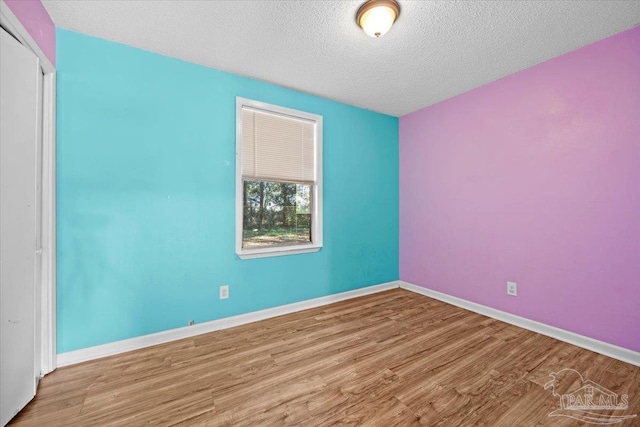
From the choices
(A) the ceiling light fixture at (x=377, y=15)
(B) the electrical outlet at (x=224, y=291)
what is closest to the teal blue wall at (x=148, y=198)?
(B) the electrical outlet at (x=224, y=291)

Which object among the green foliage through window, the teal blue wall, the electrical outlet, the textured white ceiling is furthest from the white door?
the green foliage through window

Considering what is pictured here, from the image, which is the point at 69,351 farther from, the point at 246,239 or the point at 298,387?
the point at 298,387

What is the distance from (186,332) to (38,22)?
8.69 feet

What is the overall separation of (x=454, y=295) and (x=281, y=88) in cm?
336

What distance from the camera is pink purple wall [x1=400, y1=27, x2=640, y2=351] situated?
2.07 meters

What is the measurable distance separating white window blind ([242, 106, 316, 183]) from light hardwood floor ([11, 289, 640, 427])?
1.70 meters

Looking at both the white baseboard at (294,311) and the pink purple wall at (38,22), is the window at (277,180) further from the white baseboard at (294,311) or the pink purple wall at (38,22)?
the pink purple wall at (38,22)

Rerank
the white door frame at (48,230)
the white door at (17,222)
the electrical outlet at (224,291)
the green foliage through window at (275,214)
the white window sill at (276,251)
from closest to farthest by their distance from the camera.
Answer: the white door at (17,222), the white door frame at (48,230), the electrical outlet at (224,291), the white window sill at (276,251), the green foliage through window at (275,214)

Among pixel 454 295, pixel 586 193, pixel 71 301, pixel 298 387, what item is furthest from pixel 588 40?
pixel 71 301

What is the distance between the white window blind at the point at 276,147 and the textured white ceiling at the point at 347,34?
46 cm

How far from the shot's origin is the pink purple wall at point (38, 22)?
154 cm

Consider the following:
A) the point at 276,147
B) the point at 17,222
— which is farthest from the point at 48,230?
the point at 276,147

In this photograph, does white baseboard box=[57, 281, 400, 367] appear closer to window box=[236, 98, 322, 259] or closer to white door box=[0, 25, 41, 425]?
white door box=[0, 25, 41, 425]

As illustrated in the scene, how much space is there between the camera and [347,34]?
209 centimetres
